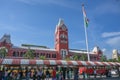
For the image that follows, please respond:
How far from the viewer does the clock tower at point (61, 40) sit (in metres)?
78.1

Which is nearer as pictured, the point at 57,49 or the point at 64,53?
the point at 64,53

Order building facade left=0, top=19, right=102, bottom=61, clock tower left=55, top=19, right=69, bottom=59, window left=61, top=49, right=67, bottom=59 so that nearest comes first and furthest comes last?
building facade left=0, top=19, right=102, bottom=61
clock tower left=55, top=19, right=69, bottom=59
window left=61, top=49, right=67, bottom=59

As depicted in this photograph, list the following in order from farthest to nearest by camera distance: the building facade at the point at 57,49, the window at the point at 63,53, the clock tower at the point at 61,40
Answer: the window at the point at 63,53, the clock tower at the point at 61,40, the building facade at the point at 57,49

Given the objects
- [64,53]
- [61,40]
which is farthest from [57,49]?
[61,40]

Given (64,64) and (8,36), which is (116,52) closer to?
(8,36)

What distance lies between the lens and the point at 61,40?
79438 mm

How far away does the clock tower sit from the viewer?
256 feet

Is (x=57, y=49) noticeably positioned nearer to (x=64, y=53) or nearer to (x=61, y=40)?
(x=64, y=53)

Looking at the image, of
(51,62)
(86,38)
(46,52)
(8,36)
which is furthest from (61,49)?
(51,62)

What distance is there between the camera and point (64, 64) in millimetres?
29156

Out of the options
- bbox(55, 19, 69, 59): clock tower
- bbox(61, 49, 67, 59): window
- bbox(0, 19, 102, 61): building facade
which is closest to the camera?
bbox(0, 19, 102, 61): building facade

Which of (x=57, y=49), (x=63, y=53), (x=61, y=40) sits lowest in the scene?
(x=63, y=53)

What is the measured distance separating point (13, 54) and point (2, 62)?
147ft

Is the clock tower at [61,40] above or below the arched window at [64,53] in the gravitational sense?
above
